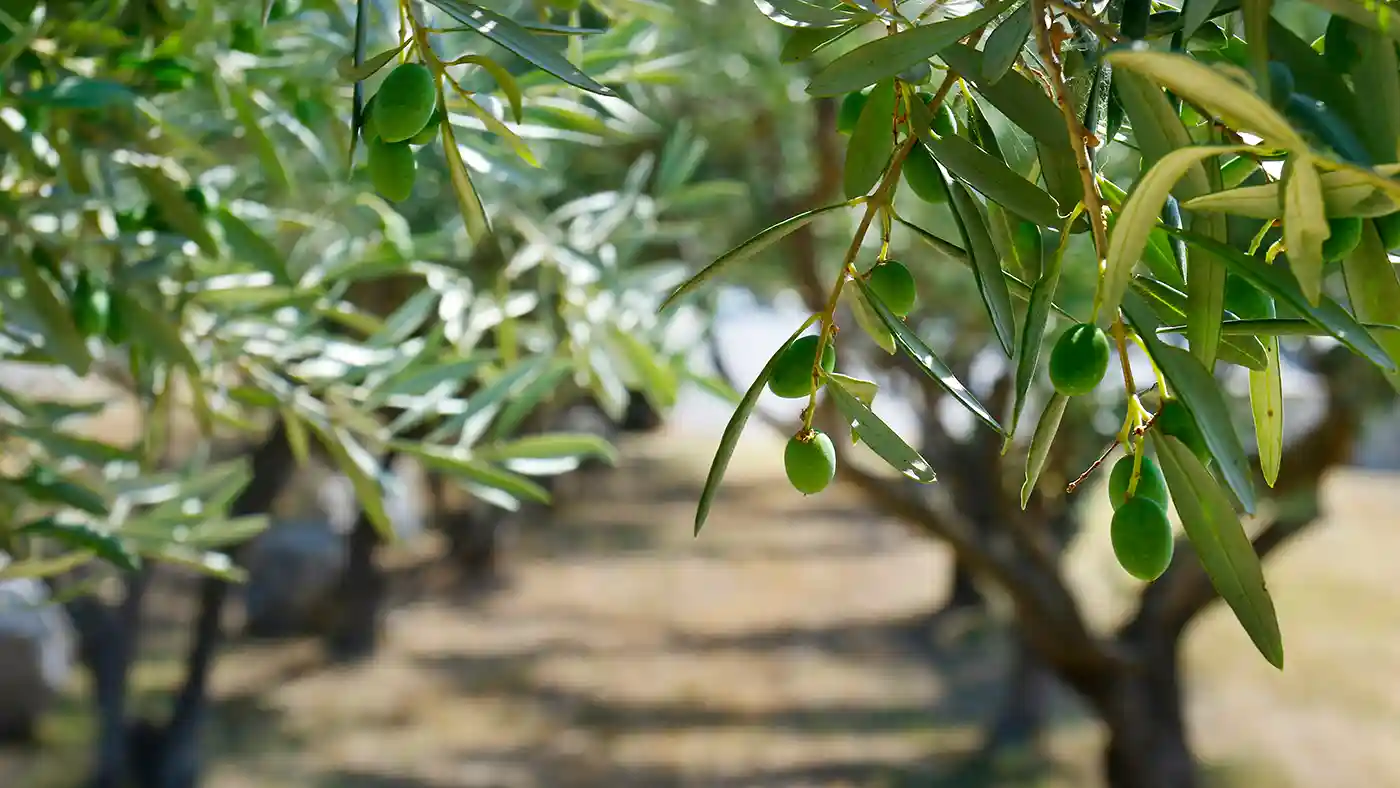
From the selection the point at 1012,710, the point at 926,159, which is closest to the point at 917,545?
the point at 1012,710

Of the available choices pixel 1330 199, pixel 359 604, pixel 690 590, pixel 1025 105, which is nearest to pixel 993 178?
pixel 1025 105

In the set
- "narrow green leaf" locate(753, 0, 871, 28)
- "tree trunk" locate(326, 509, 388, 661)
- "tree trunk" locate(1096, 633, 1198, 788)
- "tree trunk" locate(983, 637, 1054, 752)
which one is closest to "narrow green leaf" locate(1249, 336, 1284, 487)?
"narrow green leaf" locate(753, 0, 871, 28)

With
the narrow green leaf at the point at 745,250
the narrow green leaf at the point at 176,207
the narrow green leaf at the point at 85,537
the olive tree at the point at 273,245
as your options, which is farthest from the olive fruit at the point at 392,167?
the narrow green leaf at the point at 85,537

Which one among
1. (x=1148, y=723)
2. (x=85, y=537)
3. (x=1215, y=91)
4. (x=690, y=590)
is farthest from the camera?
(x=690, y=590)

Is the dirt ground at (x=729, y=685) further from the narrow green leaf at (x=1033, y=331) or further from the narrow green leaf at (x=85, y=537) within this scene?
the narrow green leaf at (x=1033, y=331)

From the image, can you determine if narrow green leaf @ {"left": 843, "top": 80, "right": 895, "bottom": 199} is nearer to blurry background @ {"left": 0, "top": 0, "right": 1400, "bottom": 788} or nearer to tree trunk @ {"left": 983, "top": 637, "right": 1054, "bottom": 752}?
blurry background @ {"left": 0, "top": 0, "right": 1400, "bottom": 788}

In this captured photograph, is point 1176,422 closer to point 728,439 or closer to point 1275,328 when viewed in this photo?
point 1275,328
